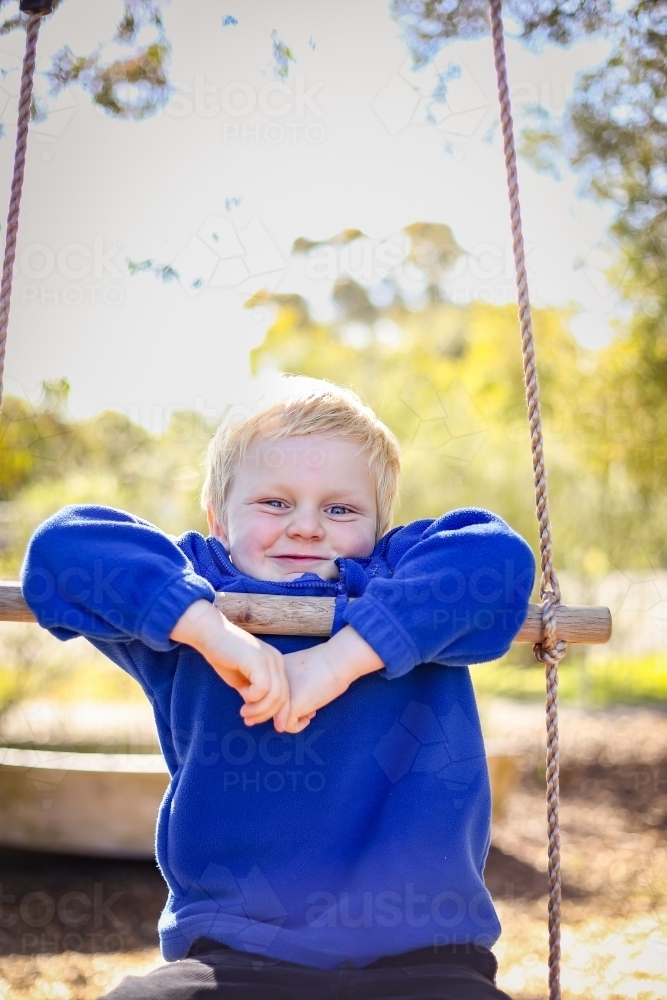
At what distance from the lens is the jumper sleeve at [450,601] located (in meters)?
1.15

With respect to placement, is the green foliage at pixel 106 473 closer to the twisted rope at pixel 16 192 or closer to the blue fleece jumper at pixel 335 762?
the twisted rope at pixel 16 192

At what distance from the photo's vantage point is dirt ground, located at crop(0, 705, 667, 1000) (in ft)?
7.65

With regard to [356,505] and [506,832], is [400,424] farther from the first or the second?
[356,505]

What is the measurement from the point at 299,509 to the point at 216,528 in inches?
6.9

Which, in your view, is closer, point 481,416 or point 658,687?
point 481,416

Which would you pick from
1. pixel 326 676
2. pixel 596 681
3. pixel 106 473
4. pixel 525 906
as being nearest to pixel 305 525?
pixel 326 676

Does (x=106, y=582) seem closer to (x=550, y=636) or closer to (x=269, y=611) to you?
(x=269, y=611)

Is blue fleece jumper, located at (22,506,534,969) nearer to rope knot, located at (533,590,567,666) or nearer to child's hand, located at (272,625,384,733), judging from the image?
child's hand, located at (272,625,384,733)

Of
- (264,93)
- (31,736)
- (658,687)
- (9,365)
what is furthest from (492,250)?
(658,687)

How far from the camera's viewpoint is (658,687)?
6531 mm

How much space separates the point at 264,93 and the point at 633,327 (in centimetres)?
195

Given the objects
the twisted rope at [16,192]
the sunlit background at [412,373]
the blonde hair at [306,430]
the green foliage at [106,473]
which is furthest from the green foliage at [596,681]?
the twisted rope at [16,192]

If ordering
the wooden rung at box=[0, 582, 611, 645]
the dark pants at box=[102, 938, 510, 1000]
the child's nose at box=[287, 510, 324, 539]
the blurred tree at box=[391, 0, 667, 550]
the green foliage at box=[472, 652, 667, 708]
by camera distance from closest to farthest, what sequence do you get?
the dark pants at box=[102, 938, 510, 1000]
the wooden rung at box=[0, 582, 611, 645]
the child's nose at box=[287, 510, 324, 539]
the blurred tree at box=[391, 0, 667, 550]
the green foliage at box=[472, 652, 667, 708]

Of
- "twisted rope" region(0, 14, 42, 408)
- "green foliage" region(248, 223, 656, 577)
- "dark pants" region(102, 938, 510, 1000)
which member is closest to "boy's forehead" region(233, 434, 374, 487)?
"twisted rope" region(0, 14, 42, 408)
